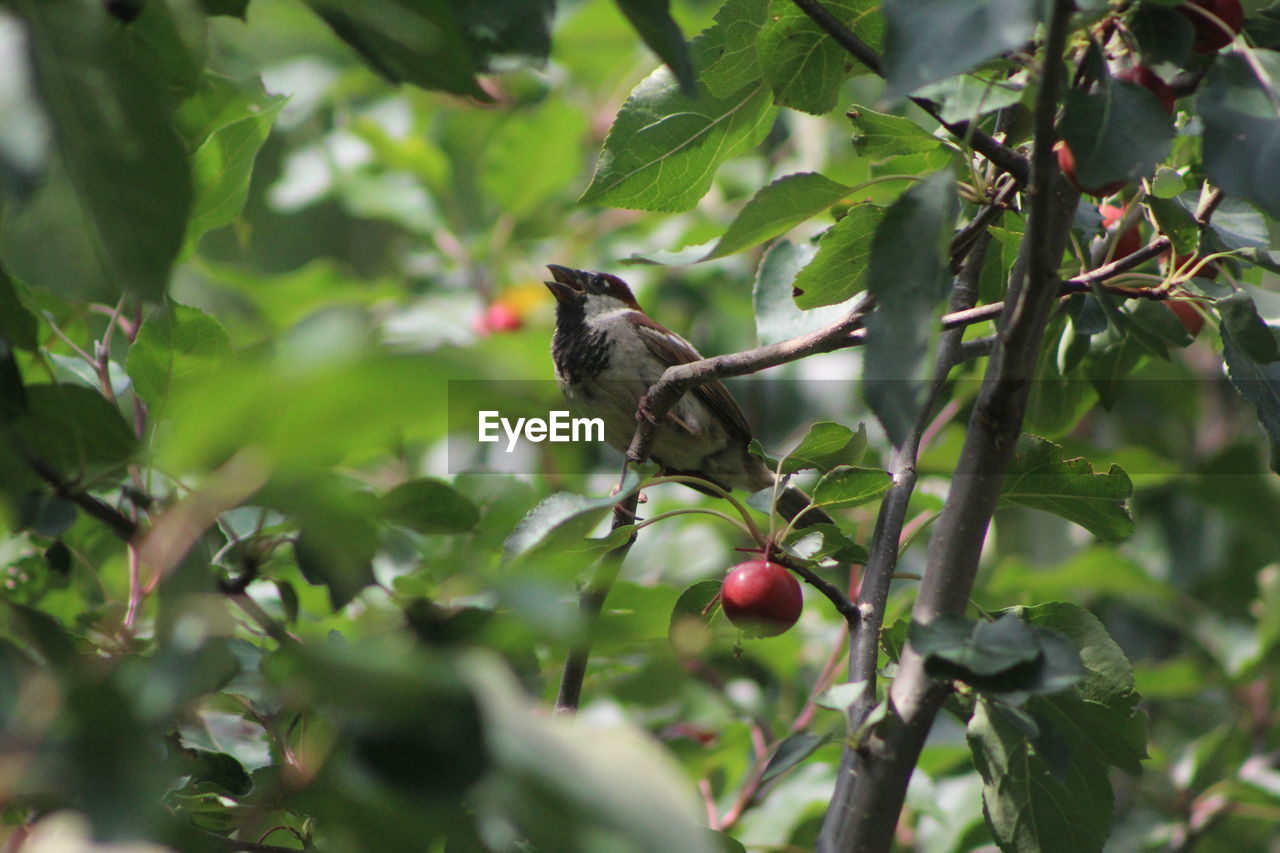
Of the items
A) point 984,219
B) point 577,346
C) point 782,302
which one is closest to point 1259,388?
point 984,219

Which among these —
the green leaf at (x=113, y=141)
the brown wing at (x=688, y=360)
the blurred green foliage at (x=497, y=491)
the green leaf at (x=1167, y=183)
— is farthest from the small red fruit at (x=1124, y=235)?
the brown wing at (x=688, y=360)

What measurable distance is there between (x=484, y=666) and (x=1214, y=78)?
0.90 m

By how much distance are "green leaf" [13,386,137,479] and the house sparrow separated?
2.17 meters

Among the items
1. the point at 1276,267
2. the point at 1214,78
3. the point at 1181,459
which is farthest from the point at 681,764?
the point at 1181,459

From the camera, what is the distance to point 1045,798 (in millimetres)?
1346

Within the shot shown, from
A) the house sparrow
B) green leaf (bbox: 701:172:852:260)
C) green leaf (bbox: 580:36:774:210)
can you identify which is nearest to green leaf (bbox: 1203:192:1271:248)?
green leaf (bbox: 701:172:852:260)

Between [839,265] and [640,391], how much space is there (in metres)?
1.73

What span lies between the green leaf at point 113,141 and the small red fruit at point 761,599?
844mm

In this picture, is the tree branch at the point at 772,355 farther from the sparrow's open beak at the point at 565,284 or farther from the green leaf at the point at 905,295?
the sparrow's open beak at the point at 565,284

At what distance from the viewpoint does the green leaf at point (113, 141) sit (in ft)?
2.46

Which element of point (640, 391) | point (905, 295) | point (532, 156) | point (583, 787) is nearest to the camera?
point (583, 787)

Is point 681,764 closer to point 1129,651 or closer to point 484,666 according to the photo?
point 484,666

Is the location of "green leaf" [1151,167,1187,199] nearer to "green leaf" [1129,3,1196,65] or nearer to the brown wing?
"green leaf" [1129,3,1196,65]

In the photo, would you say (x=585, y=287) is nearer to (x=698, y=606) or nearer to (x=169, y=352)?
(x=698, y=606)
